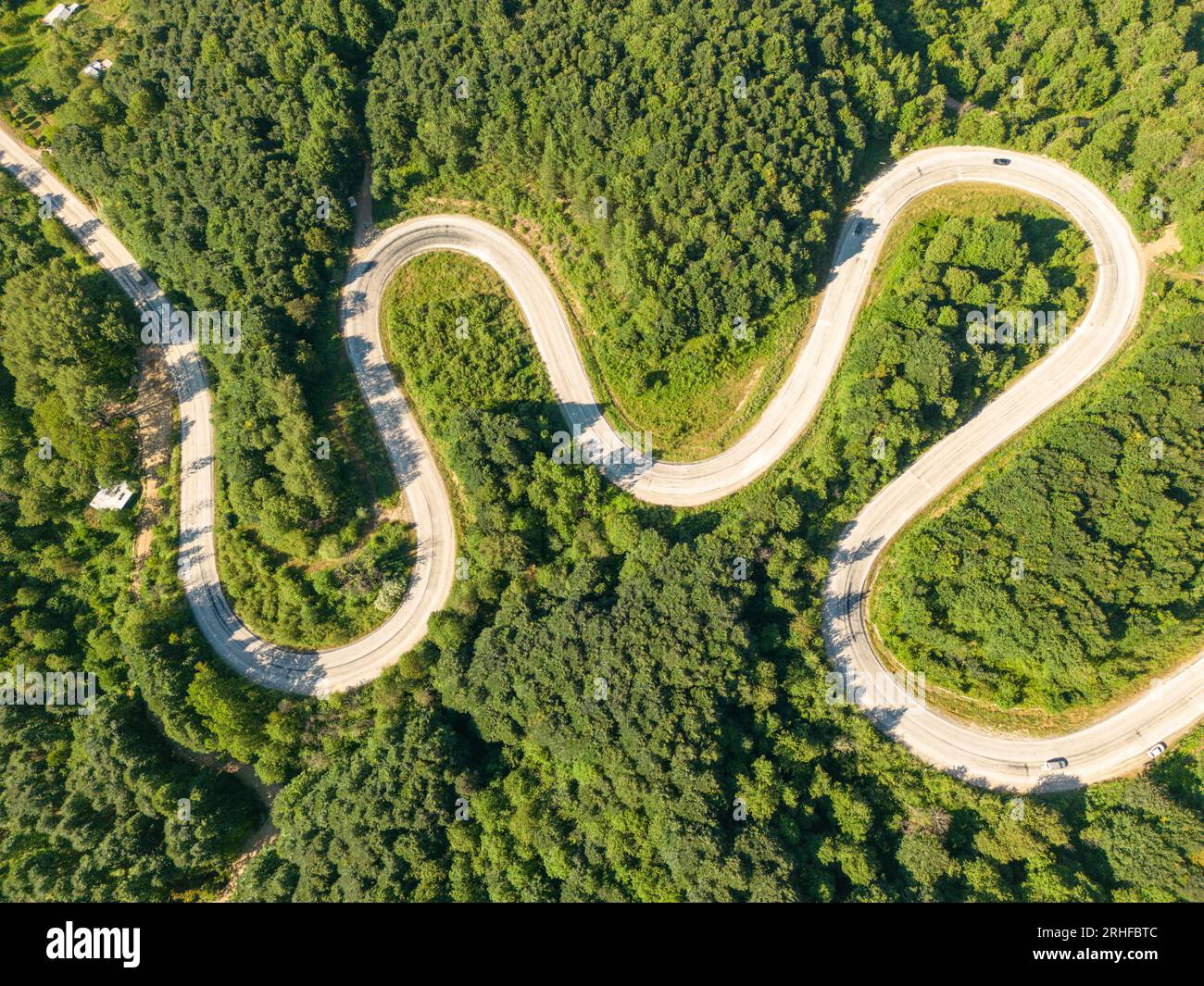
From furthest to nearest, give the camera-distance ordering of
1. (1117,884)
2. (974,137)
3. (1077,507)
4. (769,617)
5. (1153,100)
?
(974,137), (1153,100), (769,617), (1077,507), (1117,884)

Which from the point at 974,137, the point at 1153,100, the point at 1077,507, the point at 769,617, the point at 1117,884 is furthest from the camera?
the point at 974,137

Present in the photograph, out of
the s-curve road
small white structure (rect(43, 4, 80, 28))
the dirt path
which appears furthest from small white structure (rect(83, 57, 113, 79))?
the dirt path

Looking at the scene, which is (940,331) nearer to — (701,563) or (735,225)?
(735,225)

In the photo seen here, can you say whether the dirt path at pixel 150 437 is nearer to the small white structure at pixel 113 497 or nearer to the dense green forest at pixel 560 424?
the small white structure at pixel 113 497

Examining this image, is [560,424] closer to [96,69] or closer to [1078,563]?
[1078,563]

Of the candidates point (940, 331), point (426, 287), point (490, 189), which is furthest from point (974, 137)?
point (426, 287)
